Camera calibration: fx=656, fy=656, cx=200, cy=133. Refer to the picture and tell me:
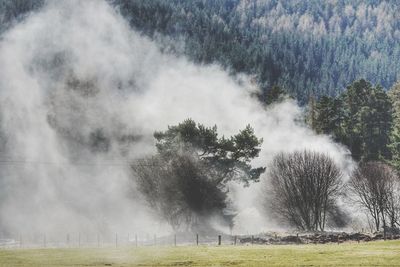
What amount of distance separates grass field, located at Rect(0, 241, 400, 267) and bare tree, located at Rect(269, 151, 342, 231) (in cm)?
3356

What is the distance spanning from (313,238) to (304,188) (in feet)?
61.3

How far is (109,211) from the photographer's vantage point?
383 ft

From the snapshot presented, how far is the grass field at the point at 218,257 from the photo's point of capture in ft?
167

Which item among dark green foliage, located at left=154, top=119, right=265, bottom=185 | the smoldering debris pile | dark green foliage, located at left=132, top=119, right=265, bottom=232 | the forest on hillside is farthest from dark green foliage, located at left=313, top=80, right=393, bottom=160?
the smoldering debris pile

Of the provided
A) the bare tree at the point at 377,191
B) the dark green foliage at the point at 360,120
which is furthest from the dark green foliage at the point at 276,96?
the bare tree at the point at 377,191

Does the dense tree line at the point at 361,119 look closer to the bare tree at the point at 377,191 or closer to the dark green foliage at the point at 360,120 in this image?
the dark green foliage at the point at 360,120

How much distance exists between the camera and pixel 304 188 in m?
99.0

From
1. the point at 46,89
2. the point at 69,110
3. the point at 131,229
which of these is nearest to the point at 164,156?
the point at 131,229

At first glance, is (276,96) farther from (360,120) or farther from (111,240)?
(111,240)

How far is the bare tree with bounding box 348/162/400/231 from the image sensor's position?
10062 centimetres

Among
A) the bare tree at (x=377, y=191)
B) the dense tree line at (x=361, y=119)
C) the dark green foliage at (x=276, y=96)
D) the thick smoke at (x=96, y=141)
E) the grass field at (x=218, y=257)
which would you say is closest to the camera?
the grass field at (x=218, y=257)

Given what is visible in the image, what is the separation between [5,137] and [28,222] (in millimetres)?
39371

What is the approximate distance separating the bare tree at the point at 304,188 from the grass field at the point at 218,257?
33.6 metres

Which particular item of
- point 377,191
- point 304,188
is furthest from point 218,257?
point 377,191
